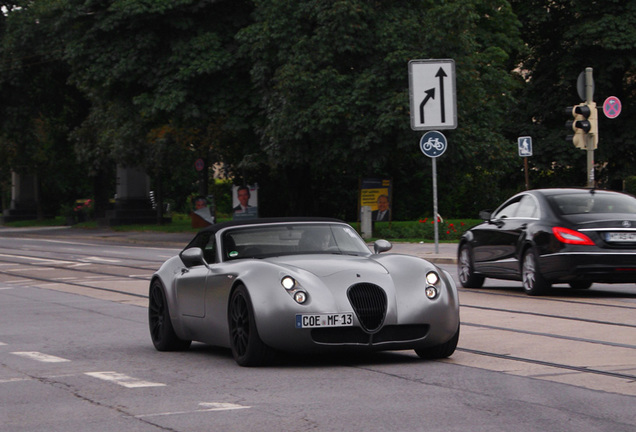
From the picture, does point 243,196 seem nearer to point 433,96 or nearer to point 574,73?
point 574,73

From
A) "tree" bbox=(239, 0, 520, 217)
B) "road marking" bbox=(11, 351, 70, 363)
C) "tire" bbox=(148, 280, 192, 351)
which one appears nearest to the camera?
"road marking" bbox=(11, 351, 70, 363)

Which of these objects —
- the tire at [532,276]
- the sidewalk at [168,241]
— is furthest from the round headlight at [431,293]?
the sidewalk at [168,241]

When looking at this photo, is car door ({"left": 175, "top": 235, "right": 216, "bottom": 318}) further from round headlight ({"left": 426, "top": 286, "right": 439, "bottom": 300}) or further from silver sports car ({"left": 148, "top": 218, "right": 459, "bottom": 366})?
round headlight ({"left": 426, "top": 286, "right": 439, "bottom": 300})

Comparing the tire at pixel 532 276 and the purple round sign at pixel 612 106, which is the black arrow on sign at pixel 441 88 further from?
the tire at pixel 532 276

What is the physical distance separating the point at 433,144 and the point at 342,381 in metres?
18.4

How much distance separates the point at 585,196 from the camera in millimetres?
16375

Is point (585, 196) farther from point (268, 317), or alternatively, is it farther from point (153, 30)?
point (153, 30)

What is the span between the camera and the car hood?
9.08m

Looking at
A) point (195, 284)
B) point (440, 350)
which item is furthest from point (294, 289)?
point (195, 284)

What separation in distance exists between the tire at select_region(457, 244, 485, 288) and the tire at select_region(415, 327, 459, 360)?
8593 millimetres

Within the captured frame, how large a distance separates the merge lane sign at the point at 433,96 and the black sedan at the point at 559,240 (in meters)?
8.32

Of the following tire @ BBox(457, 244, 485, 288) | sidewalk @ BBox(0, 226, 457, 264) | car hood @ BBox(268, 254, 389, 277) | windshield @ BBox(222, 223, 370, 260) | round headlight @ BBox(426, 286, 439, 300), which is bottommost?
sidewalk @ BBox(0, 226, 457, 264)

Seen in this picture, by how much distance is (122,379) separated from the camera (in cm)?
869

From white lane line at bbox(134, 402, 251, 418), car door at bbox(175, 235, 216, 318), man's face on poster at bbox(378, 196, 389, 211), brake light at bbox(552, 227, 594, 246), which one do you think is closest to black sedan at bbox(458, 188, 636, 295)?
brake light at bbox(552, 227, 594, 246)
